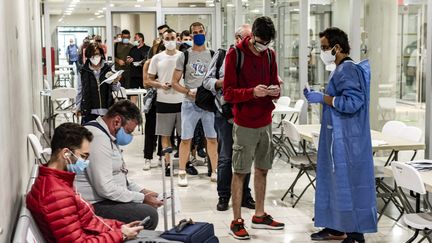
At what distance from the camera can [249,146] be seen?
5.06 m

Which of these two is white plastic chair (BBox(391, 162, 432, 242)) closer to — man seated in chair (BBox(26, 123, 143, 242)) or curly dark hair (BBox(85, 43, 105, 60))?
man seated in chair (BBox(26, 123, 143, 242))

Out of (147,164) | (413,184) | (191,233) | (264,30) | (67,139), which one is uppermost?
(264,30)

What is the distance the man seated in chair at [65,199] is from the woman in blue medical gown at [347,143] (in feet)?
6.45

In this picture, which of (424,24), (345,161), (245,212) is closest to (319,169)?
(345,161)

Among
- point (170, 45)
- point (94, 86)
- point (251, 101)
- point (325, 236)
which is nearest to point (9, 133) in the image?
point (251, 101)

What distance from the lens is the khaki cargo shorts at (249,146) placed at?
16.6 ft

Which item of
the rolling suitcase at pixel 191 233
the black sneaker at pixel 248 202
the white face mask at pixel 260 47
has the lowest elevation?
the black sneaker at pixel 248 202

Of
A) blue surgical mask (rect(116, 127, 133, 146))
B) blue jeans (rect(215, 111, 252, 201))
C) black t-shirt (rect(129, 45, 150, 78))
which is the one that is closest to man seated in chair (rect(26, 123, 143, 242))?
blue surgical mask (rect(116, 127, 133, 146))

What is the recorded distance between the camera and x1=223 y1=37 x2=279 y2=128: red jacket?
4996mm

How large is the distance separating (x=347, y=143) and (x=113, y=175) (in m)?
1.76

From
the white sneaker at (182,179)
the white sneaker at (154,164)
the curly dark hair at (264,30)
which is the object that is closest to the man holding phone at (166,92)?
the white sneaker at (182,179)

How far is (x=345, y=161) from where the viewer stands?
4.68 meters

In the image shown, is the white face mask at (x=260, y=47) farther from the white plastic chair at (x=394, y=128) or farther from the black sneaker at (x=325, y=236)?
the white plastic chair at (x=394, y=128)

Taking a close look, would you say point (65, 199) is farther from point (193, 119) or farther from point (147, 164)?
point (147, 164)
